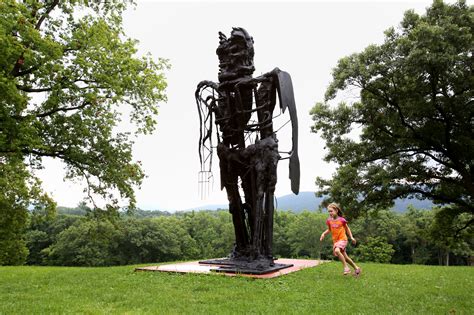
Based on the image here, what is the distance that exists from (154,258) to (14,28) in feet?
121

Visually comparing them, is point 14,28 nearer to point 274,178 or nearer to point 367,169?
point 274,178

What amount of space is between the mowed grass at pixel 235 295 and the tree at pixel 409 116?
17.9 feet

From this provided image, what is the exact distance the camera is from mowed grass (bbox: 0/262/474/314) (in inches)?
201

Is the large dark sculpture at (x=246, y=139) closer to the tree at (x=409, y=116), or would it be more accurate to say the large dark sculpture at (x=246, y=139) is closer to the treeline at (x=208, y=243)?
the tree at (x=409, y=116)

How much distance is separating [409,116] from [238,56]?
22.1 ft

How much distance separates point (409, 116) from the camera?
12805 millimetres

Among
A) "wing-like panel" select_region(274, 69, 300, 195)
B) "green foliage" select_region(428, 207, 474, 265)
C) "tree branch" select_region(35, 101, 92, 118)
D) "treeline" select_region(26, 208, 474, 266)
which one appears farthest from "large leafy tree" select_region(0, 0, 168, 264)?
"treeline" select_region(26, 208, 474, 266)

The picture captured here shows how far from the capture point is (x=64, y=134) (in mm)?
11477

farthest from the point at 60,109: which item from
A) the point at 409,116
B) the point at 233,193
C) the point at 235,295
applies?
the point at 409,116

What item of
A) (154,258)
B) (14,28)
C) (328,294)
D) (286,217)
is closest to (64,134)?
(14,28)

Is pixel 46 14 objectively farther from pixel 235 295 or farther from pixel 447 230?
pixel 447 230

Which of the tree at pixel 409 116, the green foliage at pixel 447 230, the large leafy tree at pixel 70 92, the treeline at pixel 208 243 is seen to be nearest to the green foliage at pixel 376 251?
the treeline at pixel 208 243

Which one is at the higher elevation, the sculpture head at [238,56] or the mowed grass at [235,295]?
the sculpture head at [238,56]

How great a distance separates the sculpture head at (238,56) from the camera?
906cm
